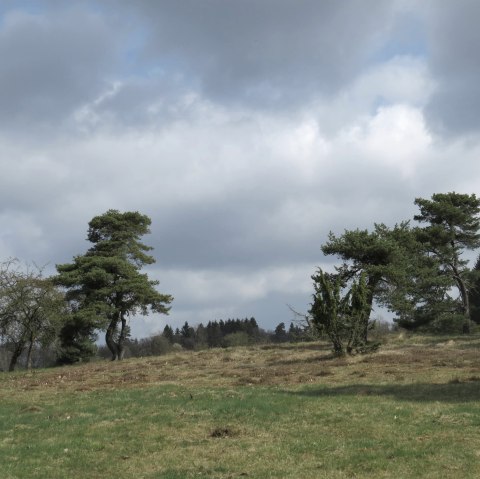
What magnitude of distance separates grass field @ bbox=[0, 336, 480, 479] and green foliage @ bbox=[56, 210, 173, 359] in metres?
20.5

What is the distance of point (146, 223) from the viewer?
172ft

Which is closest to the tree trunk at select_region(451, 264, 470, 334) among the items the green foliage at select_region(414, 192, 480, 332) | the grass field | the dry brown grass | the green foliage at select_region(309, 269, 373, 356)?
the green foliage at select_region(414, 192, 480, 332)

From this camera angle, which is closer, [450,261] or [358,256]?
[358,256]

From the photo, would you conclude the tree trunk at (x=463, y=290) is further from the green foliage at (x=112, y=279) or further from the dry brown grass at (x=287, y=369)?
the green foliage at (x=112, y=279)

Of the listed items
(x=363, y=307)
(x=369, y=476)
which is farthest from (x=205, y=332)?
(x=369, y=476)

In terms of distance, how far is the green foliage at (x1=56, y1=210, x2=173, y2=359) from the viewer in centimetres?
4750

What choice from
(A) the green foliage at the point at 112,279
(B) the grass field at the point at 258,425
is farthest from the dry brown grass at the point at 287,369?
(A) the green foliage at the point at 112,279

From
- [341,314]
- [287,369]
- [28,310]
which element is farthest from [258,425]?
[28,310]

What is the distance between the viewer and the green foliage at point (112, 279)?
47500 millimetres

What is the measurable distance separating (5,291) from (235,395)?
29646 millimetres

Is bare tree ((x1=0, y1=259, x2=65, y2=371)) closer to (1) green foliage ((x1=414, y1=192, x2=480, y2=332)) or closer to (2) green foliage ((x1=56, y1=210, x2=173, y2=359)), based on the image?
(2) green foliage ((x1=56, y1=210, x2=173, y2=359))

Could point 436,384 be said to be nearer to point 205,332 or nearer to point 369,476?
point 369,476

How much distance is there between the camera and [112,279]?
161 ft

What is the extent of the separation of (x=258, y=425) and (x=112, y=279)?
35.8 metres
